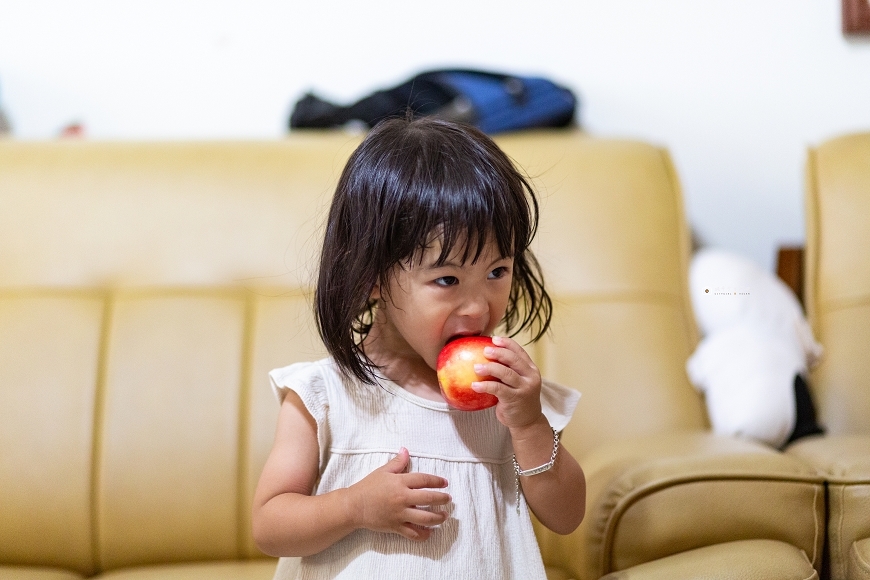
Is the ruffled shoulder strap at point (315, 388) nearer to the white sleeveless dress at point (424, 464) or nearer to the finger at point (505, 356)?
the white sleeveless dress at point (424, 464)

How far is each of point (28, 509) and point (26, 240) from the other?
1.47ft

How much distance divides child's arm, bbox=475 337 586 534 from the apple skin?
12 mm

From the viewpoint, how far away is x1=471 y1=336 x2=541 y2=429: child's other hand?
33.1 inches

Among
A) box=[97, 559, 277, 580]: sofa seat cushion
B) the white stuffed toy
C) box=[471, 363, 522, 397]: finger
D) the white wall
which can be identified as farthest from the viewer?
the white wall

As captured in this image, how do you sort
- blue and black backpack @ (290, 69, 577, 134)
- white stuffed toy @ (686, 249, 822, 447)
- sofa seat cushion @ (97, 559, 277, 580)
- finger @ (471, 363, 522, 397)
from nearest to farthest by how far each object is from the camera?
finger @ (471, 363, 522, 397), sofa seat cushion @ (97, 559, 277, 580), white stuffed toy @ (686, 249, 822, 447), blue and black backpack @ (290, 69, 577, 134)

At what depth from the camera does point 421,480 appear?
2.88 feet

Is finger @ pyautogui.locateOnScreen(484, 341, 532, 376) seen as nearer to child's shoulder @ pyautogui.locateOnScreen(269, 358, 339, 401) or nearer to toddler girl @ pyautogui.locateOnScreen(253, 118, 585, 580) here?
toddler girl @ pyautogui.locateOnScreen(253, 118, 585, 580)

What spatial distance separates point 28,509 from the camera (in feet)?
4.19

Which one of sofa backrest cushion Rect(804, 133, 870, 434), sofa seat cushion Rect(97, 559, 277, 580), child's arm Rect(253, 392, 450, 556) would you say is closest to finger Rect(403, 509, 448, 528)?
child's arm Rect(253, 392, 450, 556)

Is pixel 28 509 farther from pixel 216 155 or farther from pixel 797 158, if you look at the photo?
pixel 797 158

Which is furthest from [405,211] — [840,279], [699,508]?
[840,279]

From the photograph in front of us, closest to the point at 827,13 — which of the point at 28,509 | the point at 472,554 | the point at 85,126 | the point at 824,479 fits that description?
→ the point at 824,479

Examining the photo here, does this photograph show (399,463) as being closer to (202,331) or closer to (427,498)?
(427,498)

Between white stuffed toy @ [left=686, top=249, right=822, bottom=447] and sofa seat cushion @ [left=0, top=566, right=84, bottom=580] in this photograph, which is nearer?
sofa seat cushion @ [left=0, top=566, right=84, bottom=580]
